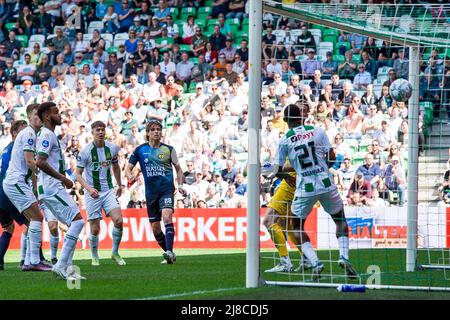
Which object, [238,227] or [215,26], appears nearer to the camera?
[238,227]

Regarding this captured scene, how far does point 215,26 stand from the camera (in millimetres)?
30391

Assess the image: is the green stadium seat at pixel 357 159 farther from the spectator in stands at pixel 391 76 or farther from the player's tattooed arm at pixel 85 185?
the player's tattooed arm at pixel 85 185

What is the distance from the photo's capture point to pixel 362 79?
2347 centimetres

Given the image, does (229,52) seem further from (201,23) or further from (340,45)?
(340,45)

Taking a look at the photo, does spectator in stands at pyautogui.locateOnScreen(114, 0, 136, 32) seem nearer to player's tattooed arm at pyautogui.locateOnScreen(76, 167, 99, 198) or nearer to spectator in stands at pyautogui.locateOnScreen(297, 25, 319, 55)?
spectator in stands at pyautogui.locateOnScreen(297, 25, 319, 55)

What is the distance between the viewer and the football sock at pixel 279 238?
49.6ft

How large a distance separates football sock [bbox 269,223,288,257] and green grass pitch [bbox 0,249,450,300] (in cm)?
63

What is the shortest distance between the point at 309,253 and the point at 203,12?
19.6 meters

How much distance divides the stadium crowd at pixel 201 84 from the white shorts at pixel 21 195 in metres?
7.87

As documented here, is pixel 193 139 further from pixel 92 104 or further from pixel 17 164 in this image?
pixel 17 164

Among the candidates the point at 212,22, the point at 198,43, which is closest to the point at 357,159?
the point at 198,43

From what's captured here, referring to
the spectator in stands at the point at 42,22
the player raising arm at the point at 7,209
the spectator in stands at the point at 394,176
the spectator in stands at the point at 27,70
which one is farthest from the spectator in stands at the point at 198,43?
the player raising arm at the point at 7,209

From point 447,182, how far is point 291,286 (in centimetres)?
893
